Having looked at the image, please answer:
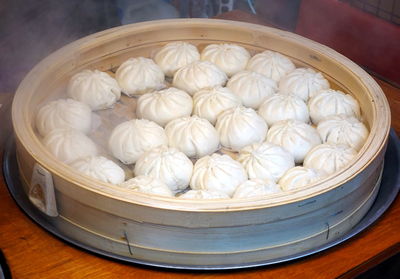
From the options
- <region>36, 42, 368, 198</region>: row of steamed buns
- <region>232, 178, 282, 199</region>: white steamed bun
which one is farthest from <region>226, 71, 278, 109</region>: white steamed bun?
<region>232, 178, 282, 199</region>: white steamed bun

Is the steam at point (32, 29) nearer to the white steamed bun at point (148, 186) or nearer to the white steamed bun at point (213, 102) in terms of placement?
the white steamed bun at point (213, 102)

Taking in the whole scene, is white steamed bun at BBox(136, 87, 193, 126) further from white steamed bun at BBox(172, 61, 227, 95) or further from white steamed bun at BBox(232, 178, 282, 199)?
white steamed bun at BBox(232, 178, 282, 199)

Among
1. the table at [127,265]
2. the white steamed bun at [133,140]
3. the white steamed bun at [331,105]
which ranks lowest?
the table at [127,265]

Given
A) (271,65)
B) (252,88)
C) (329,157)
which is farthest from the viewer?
(271,65)

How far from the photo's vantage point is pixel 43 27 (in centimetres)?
299

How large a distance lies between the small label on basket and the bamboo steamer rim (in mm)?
27

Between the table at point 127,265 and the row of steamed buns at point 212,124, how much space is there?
24 centimetres

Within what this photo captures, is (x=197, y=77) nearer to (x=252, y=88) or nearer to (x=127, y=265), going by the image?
(x=252, y=88)

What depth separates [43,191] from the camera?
164cm

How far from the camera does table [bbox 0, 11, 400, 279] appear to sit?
1.57 meters

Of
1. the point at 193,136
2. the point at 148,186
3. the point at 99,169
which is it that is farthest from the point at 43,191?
the point at 193,136

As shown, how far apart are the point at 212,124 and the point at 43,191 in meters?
0.81

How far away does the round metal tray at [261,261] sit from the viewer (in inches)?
62.7

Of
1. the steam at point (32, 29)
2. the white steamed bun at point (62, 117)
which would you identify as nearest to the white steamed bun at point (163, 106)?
the white steamed bun at point (62, 117)
